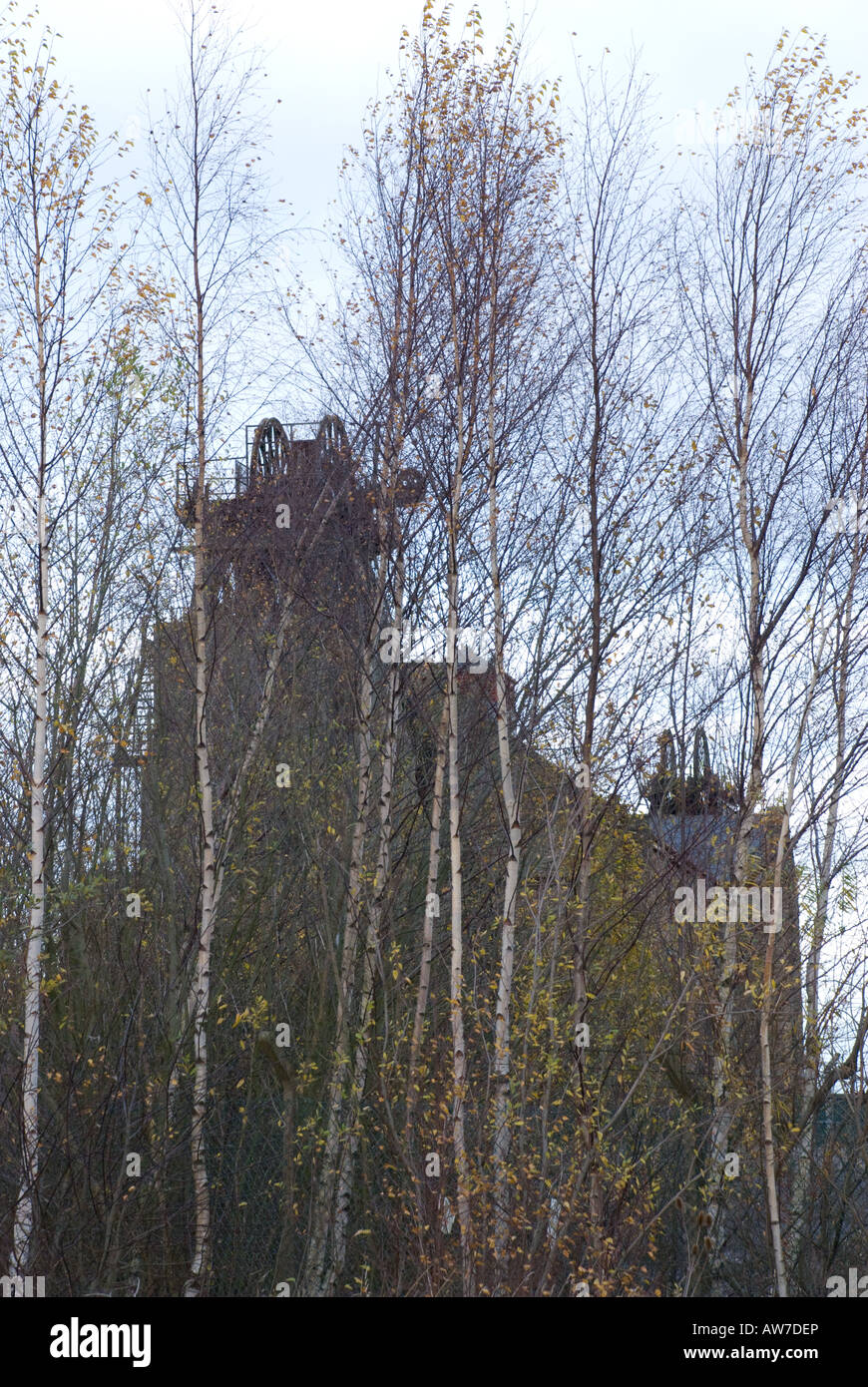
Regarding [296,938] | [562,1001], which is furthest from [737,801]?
[296,938]

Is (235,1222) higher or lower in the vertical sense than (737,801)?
lower

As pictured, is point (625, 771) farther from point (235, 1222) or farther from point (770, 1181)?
point (235, 1222)

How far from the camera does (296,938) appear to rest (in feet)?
53.3

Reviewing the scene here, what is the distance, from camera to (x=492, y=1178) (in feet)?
35.8

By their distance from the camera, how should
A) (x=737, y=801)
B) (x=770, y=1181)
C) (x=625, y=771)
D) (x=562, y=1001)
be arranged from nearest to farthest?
(x=770, y=1181), (x=625, y=771), (x=737, y=801), (x=562, y=1001)
